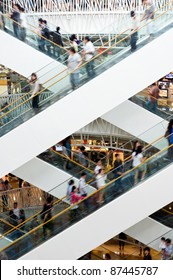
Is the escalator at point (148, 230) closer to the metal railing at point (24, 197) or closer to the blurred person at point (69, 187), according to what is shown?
the blurred person at point (69, 187)

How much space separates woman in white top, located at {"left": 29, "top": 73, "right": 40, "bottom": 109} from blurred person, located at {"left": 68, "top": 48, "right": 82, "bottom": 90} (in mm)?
809

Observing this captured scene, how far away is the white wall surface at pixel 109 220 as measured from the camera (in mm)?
12906

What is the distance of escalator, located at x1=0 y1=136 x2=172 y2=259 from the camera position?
1292cm

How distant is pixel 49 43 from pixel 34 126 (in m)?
2.42

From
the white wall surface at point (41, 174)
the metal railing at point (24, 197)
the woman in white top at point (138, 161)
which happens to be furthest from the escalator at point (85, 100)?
the metal railing at point (24, 197)

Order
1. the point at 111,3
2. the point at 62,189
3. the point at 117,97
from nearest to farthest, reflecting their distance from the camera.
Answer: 1. the point at 117,97
2. the point at 62,189
3. the point at 111,3

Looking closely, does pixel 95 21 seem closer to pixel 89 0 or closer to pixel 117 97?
pixel 89 0

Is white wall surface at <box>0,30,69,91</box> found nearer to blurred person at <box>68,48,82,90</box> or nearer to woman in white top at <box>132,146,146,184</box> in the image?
blurred person at <box>68,48,82,90</box>

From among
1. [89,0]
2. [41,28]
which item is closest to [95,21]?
[89,0]

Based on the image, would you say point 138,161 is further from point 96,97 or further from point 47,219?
point 47,219

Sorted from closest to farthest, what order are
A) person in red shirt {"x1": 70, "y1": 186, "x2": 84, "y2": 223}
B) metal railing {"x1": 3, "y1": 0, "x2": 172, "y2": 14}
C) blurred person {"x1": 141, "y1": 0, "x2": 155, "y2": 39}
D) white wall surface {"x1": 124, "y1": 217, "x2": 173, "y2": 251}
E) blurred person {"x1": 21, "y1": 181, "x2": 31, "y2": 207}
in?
1. blurred person {"x1": 141, "y1": 0, "x2": 155, "y2": 39}
2. person in red shirt {"x1": 70, "y1": 186, "x2": 84, "y2": 223}
3. white wall surface {"x1": 124, "y1": 217, "x2": 173, "y2": 251}
4. metal railing {"x1": 3, "y1": 0, "x2": 172, "y2": 14}
5. blurred person {"x1": 21, "y1": 181, "x2": 31, "y2": 207}

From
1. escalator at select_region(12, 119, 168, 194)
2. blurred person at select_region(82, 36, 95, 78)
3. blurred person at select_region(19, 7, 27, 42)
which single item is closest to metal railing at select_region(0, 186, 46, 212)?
escalator at select_region(12, 119, 168, 194)

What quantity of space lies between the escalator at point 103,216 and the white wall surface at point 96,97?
1.21 meters

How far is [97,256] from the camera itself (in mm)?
15117
